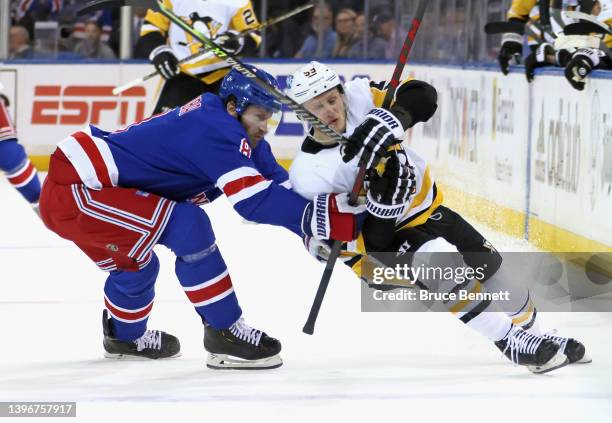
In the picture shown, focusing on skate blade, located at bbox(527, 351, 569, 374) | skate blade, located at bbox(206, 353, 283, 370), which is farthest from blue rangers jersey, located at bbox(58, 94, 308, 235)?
skate blade, located at bbox(527, 351, 569, 374)

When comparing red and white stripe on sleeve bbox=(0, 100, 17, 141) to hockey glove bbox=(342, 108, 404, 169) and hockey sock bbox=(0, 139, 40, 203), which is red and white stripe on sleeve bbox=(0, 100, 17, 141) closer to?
hockey sock bbox=(0, 139, 40, 203)

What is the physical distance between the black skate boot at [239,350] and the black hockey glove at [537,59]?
255 centimetres

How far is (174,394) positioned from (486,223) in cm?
343

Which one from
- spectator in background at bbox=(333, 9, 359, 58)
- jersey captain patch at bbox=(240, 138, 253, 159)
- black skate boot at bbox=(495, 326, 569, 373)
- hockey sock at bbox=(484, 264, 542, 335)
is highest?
jersey captain patch at bbox=(240, 138, 253, 159)

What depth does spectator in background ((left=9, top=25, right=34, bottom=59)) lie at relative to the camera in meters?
9.28

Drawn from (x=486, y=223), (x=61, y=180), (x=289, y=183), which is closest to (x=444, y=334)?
(x=289, y=183)

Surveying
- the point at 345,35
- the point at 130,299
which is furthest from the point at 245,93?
the point at 345,35

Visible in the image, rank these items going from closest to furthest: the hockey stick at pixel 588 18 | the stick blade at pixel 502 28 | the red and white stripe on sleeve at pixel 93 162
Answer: the red and white stripe on sleeve at pixel 93 162
the hockey stick at pixel 588 18
the stick blade at pixel 502 28

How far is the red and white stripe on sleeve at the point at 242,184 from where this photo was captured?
131 inches

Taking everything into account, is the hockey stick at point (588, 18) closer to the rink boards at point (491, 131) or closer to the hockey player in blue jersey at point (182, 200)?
the rink boards at point (491, 131)

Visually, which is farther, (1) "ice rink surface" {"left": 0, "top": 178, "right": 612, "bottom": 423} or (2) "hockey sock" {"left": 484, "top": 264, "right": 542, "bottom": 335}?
(2) "hockey sock" {"left": 484, "top": 264, "right": 542, "bottom": 335}

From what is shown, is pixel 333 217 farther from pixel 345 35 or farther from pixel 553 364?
pixel 345 35

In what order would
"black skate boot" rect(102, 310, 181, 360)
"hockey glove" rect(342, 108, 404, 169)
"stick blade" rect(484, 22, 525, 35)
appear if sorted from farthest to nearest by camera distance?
"stick blade" rect(484, 22, 525, 35) → "black skate boot" rect(102, 310, 181, 360) → "hockey glove" rect(342, 108, 404, 169)

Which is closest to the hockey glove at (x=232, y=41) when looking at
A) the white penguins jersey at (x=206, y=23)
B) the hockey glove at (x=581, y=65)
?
Answer: the white penguins jersey at (x=206, y=23)
